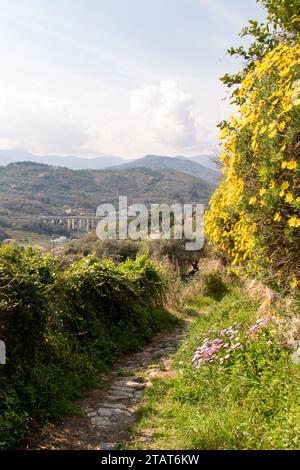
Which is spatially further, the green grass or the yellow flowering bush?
Result: the green grass

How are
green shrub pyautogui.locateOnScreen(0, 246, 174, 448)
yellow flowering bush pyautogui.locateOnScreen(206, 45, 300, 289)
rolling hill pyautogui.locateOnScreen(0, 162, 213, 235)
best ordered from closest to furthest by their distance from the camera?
yellow flowering bush pyautogui.locateOnScreen(206, 45, 300, 289), green shrub pyautogui.locateOnScreen(0, 246, 174, 448), rolling hill pyautogui.locateOnScreen(0, 162, 213, 235)

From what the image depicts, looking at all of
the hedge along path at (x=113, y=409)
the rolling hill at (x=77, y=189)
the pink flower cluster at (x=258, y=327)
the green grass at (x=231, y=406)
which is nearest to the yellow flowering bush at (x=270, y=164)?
the pink flower cluster at (x=258, y=327)

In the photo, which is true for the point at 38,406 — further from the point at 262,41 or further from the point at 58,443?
the point at 262,41

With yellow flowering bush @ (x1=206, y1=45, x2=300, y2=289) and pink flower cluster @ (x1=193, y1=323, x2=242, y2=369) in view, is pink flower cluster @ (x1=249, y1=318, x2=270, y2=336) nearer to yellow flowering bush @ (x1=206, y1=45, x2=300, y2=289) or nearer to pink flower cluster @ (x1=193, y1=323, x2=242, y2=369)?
pink flower cluster @ (x1=193, y1=323, x2=242, y2=369)

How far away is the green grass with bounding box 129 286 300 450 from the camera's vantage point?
3604 mm

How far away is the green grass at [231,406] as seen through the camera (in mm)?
3604

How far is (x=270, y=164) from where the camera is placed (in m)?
3.67

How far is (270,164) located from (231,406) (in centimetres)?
236

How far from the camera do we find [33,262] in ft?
19.9

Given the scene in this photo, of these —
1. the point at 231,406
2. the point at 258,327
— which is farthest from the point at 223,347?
the point at 231,406

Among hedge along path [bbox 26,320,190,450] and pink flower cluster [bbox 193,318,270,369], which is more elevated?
pink flower cluster [bbox 193,318,270,369]

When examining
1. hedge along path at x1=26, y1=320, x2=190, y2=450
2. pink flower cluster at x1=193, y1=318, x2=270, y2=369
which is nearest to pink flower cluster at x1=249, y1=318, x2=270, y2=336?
pink flower cluster at x1=193, y1=318, x2=270, y2=369

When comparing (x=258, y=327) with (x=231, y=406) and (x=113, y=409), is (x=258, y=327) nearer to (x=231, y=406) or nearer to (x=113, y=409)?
(x=231, y=406)

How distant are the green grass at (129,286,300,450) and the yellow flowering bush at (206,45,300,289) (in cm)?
93
